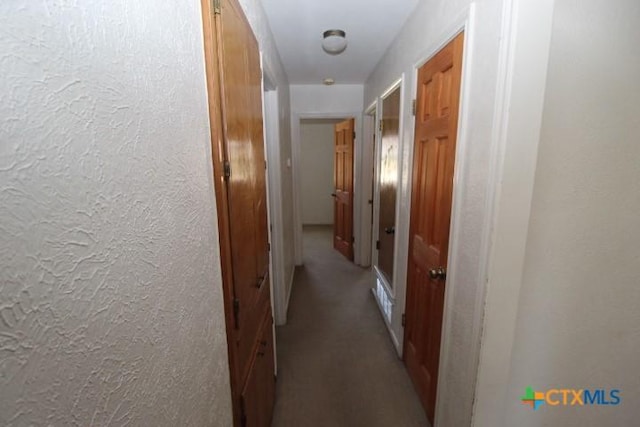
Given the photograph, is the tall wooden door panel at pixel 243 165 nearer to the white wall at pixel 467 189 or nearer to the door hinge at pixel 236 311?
the door hinge at pixel 236 311

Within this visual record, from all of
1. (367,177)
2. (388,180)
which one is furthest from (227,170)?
(367,177)

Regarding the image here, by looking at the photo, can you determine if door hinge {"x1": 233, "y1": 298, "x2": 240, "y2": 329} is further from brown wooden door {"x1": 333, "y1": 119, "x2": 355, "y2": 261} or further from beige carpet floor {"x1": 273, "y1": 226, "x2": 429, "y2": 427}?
brown wooden door {"x1": 333, "y1": 119, "x2": 355, "y2": 261}

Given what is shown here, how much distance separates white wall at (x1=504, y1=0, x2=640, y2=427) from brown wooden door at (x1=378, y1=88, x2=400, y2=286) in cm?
119

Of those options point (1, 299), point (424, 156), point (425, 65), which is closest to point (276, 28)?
point (425, 65)

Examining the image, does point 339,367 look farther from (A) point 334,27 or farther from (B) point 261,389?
(A) point 334,27

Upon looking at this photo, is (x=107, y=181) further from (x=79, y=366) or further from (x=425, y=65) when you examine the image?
(x=425, y=65)

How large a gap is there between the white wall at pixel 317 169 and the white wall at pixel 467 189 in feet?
13.0

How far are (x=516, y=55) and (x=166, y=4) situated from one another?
3.23ft

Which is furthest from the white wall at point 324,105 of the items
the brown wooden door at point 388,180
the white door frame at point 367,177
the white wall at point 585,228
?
Answer: the white wall at point 585,228

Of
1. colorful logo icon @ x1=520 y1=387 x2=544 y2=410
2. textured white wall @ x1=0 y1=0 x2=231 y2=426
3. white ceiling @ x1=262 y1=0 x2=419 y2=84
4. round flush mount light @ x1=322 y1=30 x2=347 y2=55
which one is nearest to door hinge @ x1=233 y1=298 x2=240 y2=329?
textured white wall @ x1=0 y1=0 x2=231 y2=426

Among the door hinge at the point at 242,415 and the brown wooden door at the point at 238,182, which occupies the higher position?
the brown wooden door at the point at 238,182

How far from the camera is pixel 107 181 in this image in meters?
0.43

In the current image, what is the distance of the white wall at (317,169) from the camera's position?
554 centimetres

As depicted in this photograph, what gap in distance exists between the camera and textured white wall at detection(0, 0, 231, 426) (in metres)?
0.31
